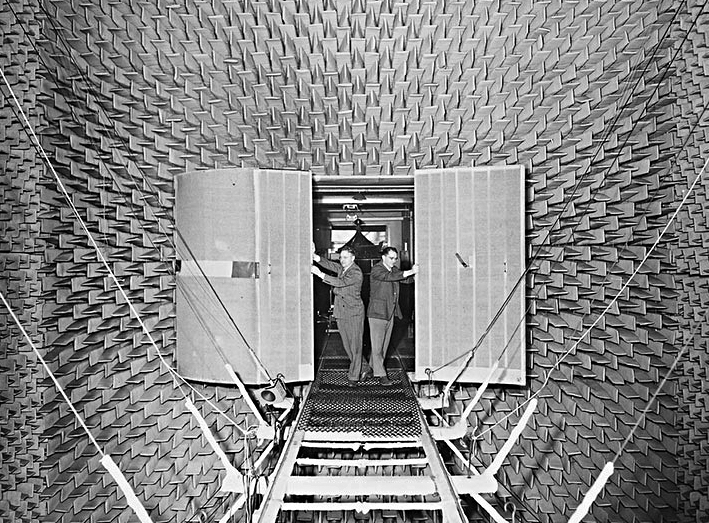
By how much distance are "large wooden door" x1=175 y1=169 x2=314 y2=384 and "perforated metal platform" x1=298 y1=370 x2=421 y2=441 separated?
47cm

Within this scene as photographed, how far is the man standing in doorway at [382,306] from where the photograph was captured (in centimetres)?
505

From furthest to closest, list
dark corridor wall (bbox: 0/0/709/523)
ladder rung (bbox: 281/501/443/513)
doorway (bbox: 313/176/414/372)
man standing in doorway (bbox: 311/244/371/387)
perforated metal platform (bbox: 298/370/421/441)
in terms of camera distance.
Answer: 1. doorway (bbox: 313/176/414/372)
2. man standing in doorway (bbox: 311/244/371/387)
3. dark corridor wall (bbox: 0/0/709/523)
4. perforated metal platform (bbox: 298/370/421/441)
5. ladder rung (bbox: 281/501/443/513)

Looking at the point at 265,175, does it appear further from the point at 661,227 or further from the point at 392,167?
the point at 661,227

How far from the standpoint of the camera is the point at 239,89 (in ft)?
17.8

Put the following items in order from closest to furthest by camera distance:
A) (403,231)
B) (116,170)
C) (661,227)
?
1. (661,227)
2. (116,170)
3. (403,231)

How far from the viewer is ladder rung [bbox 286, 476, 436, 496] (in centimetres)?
284

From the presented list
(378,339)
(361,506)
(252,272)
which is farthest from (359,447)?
(252,272)

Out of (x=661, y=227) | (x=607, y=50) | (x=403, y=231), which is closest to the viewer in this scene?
(x=661, y=227)

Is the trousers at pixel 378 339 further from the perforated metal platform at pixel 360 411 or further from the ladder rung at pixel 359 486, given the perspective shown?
the ladder rung at pixel 359 486

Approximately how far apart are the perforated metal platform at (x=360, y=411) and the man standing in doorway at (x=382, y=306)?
18cm

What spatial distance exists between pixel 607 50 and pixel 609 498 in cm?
403

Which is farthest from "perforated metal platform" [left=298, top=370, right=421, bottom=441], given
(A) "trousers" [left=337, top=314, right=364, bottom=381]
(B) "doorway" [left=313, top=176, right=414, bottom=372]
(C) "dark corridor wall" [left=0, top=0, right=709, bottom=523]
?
(B) "doorway" [left=313, top=176, right=414, bottom=372]

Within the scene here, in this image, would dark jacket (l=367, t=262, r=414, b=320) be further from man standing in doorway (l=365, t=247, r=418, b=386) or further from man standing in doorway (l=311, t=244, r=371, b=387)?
man standing in doorway (l=311, t=244, r=371, b=387)

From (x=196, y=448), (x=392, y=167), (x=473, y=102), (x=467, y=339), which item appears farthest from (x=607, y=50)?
(x=196, y=448)
